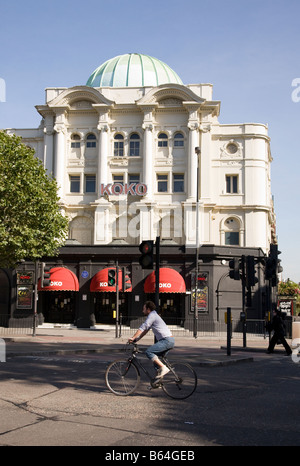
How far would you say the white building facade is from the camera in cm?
4169

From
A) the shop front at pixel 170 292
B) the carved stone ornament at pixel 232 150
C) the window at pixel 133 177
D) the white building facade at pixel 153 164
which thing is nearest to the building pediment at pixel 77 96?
the white building facade at pixel 153 164

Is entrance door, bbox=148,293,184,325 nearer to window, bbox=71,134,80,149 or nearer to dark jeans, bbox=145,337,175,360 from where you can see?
window, bbox=71,134,80,149

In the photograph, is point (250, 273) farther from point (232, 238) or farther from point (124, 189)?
point (232, 238)

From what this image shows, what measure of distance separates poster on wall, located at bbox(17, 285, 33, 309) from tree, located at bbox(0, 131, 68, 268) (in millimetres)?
8598

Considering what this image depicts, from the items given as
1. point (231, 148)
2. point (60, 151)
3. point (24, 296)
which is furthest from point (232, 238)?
point (24, 296)

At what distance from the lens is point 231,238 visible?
4303 centimetres

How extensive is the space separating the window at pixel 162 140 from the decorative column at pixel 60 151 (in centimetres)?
772

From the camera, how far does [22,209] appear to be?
28.3 meters

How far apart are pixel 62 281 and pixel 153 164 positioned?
12498mm

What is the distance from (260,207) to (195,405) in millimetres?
34747

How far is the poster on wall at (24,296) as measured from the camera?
122 ft

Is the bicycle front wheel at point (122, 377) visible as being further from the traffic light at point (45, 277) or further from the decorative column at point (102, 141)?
the decorative column at point (102, 141)

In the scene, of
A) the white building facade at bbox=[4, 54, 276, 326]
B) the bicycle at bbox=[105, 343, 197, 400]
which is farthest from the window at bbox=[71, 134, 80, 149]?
the bicycle at bbox=[105, 343, 197, 400]
